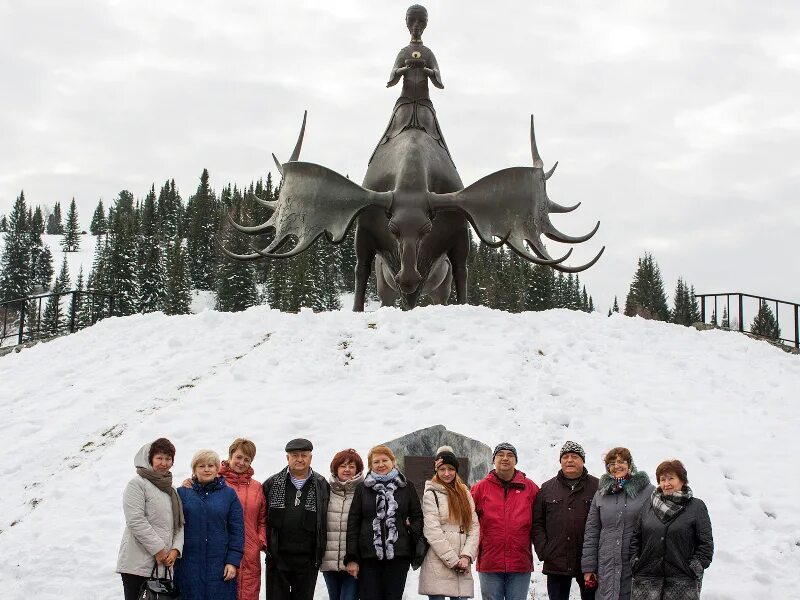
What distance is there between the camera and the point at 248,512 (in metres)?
5.78

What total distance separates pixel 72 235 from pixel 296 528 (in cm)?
13867

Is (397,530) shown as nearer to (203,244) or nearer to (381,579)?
(381,579)

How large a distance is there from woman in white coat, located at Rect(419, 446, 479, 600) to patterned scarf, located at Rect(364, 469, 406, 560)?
246 mm

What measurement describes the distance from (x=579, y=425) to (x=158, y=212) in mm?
116847

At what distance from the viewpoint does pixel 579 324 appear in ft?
42.3

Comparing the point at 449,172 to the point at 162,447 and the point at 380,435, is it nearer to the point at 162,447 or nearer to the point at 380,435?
the point at 380,435

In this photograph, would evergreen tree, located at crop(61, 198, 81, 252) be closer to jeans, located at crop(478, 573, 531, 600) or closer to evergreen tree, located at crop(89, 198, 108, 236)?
evergreen tree, located at crop(89, 198, 108, 236)

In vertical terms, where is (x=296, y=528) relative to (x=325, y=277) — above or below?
below

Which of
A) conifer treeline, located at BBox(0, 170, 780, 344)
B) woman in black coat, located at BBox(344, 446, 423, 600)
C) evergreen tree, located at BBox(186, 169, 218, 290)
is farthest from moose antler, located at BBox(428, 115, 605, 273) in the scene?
evergreen tree, located at BBox(186, 169, 218, 290)

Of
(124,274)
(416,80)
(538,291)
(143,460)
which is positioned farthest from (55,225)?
(143,460)

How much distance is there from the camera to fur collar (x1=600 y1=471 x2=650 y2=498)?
18.5 feet

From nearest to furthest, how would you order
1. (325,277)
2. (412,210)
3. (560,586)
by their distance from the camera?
(560,586) → (412,210) → (325,277)

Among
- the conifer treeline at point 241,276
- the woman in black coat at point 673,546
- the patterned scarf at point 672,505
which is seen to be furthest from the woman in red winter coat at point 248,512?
the conifer treeline at point 241,276

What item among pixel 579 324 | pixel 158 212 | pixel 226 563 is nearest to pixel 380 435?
pixel 226 563
